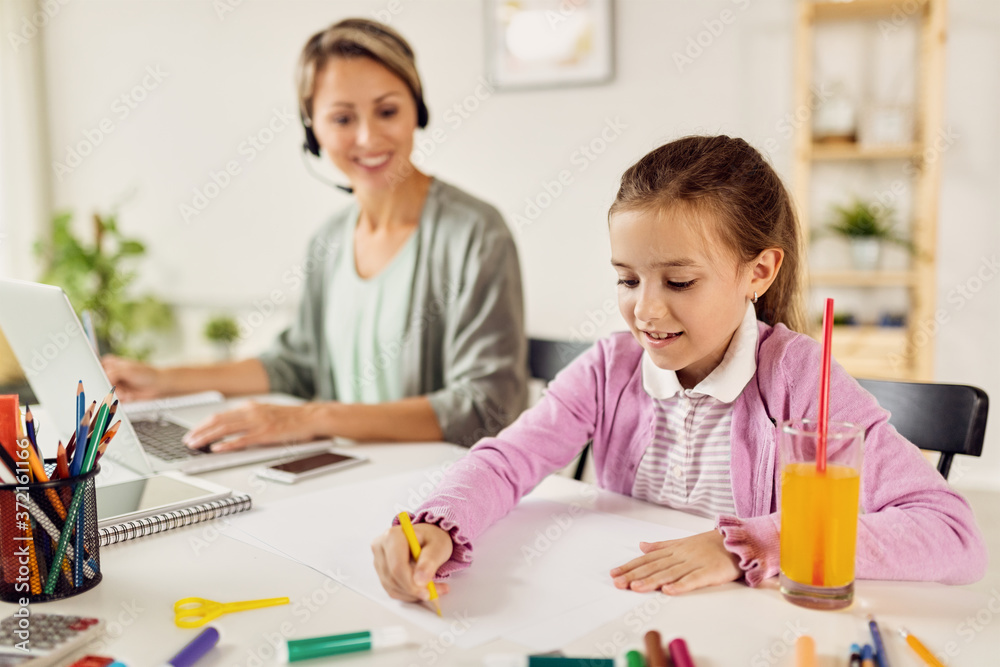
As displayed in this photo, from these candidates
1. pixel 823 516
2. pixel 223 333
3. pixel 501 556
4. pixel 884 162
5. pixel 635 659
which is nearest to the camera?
pixel 635 659

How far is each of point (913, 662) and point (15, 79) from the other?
4.51 metres

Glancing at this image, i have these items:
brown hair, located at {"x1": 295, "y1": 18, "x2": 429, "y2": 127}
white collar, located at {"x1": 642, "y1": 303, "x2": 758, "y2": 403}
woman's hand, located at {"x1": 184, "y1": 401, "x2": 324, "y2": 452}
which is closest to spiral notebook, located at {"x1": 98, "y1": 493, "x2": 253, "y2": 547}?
woman's hand, located at {"x1": 184, "y1": 401, "x2": 324, "y2": 452}

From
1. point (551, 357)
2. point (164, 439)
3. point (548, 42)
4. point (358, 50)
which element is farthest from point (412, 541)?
point (548, 42)

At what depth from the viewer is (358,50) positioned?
5.22ft

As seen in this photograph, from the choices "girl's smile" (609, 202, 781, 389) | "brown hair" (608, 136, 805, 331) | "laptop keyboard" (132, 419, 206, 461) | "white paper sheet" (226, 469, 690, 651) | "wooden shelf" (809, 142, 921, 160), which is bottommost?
"laptop keyboard" (132, 419, 206, 461)

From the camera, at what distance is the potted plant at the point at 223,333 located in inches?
140

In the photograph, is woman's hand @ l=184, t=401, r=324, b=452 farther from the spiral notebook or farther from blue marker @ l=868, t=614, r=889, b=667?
blue marker @ l=868, t=614, r=889, b=667

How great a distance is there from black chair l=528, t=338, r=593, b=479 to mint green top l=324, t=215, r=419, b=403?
0.88 feet

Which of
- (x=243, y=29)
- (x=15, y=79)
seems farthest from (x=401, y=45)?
(x=15, y=79)

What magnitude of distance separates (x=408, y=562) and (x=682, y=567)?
0.25 meters

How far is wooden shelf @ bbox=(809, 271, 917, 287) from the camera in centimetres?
274

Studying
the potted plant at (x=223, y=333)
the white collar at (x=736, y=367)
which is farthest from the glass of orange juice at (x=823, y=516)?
the potted plant at (x=223, y=333)

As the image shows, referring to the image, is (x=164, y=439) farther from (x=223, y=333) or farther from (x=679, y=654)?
(x=223, y=333)

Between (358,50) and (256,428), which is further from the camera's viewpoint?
(358,50)
